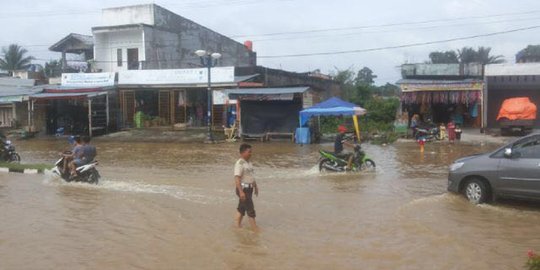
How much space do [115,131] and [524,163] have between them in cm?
2603

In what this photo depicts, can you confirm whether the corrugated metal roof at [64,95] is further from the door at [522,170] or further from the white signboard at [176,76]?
the door at [522,170]

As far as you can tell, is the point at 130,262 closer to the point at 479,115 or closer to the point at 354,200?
the point at 354,200

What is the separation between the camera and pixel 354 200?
35.6 feet

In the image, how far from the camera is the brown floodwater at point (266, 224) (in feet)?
22.1

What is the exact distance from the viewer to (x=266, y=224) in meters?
8.69

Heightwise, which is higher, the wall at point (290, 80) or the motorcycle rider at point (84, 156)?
the wall at point (290, 80)

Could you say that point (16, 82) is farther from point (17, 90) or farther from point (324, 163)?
point (324, 163)

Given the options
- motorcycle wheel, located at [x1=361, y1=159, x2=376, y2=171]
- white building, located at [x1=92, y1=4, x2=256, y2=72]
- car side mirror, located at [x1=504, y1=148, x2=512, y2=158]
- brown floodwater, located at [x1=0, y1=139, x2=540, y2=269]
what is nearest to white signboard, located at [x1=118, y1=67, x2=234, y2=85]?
white building, located at [x1=92, y1=4, x2=256, y2=72]

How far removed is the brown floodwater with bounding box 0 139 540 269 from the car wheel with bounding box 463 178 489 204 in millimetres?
194

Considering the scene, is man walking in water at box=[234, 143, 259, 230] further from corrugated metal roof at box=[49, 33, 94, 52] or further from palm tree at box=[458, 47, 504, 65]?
palm tree at box=[458, 47, 504, 65]

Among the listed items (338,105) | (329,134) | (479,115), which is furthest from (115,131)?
(479,115)

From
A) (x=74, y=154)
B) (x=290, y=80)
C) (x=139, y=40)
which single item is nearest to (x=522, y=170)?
(x=74, y=154)

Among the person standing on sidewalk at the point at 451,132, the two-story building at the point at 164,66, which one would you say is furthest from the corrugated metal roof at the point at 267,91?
the person standing on sidewalk at the point at 451,132

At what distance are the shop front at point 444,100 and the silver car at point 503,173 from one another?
17.0m
